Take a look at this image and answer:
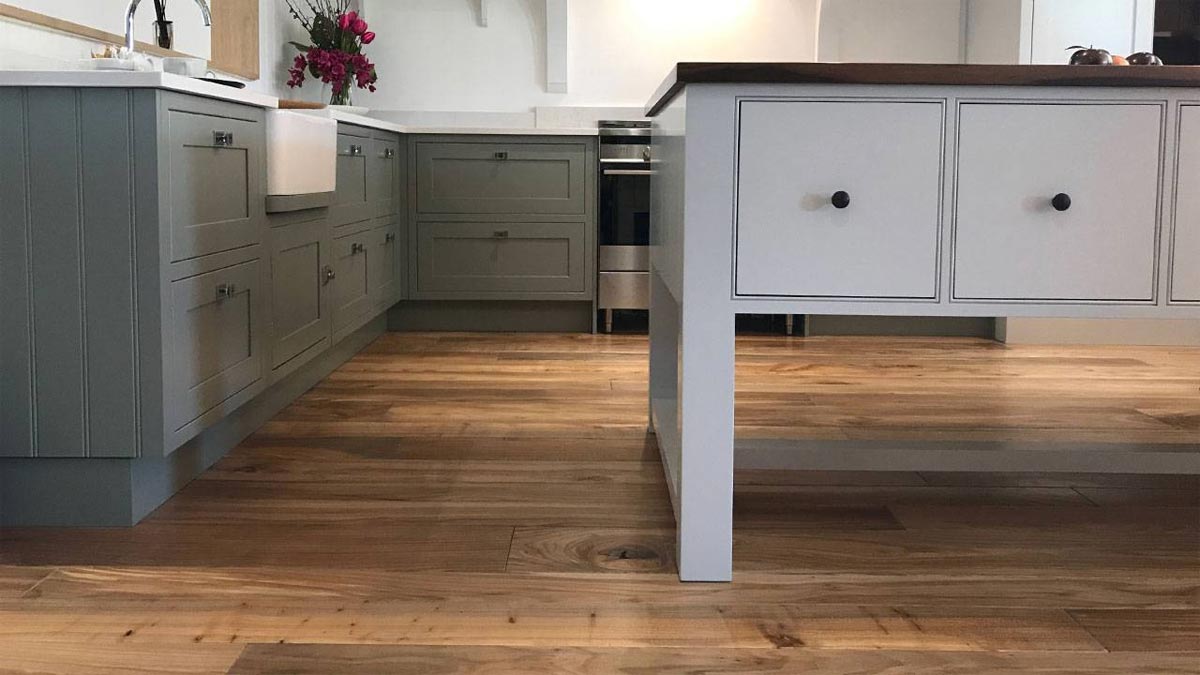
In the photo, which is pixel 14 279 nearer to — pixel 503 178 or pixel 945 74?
pixel 945 74

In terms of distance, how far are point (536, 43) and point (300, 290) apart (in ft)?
8.70

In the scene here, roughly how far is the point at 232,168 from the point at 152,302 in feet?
1.63

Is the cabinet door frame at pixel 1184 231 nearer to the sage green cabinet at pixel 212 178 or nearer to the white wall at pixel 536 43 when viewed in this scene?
the sage green cabinet at pixel 212 178

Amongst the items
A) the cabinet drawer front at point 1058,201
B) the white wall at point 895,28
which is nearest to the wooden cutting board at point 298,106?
the cabinet drawer front at point 1058,201

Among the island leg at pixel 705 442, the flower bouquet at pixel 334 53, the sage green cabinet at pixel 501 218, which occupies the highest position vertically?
the flower bouquet at pixel 334 53

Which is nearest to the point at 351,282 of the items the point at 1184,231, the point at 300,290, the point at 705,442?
the point at 300,290

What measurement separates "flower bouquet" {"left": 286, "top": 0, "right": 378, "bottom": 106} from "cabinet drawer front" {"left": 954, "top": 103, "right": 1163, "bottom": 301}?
136 inches

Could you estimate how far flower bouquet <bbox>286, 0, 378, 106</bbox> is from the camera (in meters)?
4.81

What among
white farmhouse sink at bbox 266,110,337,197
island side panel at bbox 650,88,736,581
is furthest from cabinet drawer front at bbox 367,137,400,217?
island side panel at bbox 650,88,736,581

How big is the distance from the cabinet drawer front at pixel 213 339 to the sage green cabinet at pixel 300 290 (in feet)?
0.54

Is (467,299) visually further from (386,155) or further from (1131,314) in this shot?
(1131,314)

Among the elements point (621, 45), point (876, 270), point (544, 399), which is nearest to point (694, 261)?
point (876, 270)

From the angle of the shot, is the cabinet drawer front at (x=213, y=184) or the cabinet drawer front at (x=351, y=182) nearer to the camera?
the cabinet drawer front at (x=213, y=184)

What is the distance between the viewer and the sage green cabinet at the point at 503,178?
193 inches
